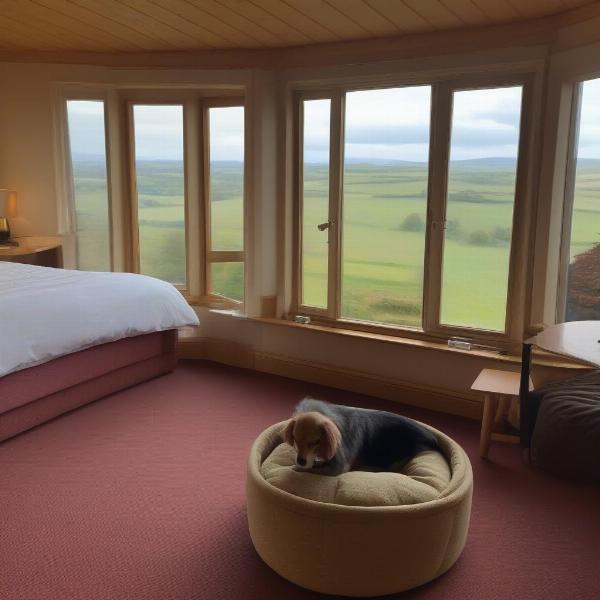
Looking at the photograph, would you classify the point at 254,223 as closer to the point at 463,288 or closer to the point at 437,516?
the point at 463,288

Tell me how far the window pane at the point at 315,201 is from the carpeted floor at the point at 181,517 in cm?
104

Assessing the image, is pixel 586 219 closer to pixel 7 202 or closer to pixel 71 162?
pixel 71 162

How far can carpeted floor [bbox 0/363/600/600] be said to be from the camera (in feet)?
6.88

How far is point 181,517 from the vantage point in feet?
8.23

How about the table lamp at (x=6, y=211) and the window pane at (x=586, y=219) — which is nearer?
the window pane at (x=586, y=219)

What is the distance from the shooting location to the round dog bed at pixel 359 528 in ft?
6.48

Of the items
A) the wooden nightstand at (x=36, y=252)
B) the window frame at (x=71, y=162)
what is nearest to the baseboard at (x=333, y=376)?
the window frame at (x=71, y=162)

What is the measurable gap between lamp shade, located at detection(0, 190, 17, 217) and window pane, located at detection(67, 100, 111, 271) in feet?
1.50

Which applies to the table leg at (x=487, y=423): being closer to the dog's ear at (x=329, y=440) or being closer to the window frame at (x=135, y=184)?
the dog's ear at (x=329, y=440)

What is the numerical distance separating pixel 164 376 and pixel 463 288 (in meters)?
2.06

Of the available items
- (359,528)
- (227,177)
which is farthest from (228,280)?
(359,528)

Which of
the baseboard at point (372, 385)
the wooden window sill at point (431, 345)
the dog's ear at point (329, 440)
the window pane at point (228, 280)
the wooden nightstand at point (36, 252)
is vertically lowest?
the baseboard at point (372, 385)

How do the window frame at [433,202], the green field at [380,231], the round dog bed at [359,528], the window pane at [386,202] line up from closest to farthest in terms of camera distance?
the round dog bed at [359,528], the window frame at [433,202], the green field at [380,231], the window pane at [386,202]

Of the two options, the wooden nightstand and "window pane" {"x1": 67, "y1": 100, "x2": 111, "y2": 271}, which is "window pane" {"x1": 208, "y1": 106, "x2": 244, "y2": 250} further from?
the wooden nightstand
